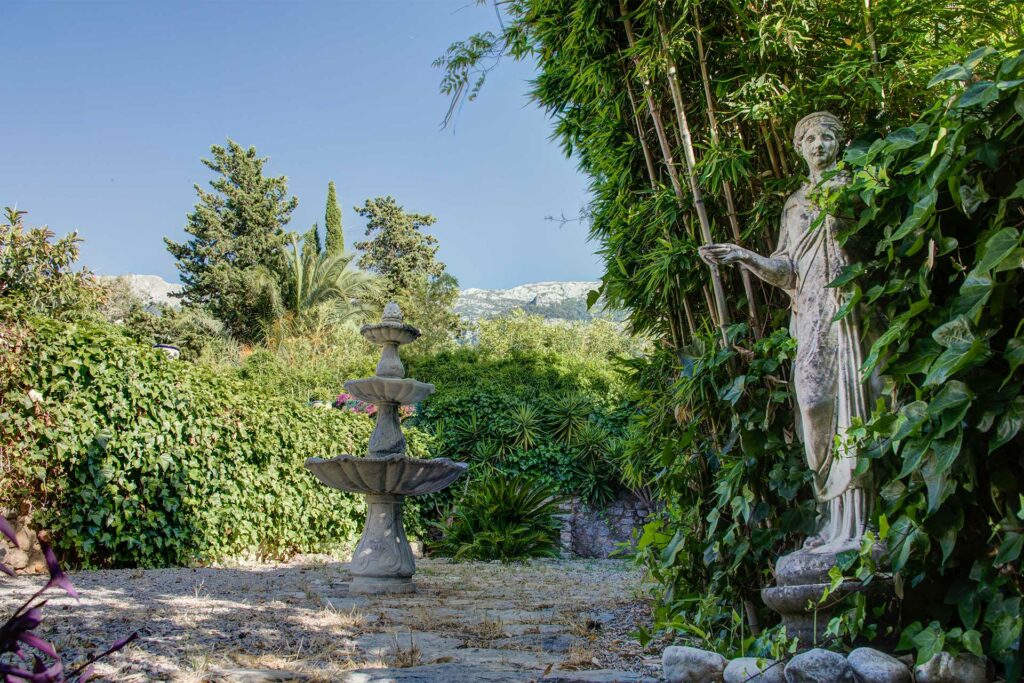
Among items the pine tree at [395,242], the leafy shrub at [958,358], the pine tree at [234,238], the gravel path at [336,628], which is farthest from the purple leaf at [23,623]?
the pine tree at [395,242]

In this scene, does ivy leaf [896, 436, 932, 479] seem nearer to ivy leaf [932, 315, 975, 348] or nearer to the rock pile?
ivy leaf [932, 315, 975, 348]

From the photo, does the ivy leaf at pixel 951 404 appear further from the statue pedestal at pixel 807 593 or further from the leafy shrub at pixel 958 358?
the statue pedestal at pixel 807 593

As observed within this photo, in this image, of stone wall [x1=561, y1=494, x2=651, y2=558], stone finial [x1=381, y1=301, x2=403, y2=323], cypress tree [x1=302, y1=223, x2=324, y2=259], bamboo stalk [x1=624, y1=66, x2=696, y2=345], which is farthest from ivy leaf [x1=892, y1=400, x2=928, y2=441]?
cypress tree [x1=302, y1=223, x2=324, y2=259]

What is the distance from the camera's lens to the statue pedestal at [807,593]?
2.34m

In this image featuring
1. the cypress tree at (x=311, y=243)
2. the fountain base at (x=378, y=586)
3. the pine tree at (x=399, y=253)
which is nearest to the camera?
the fountain base at (x=378, y=586)

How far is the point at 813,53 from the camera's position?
3242mm

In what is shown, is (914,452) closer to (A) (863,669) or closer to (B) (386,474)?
(A) (863,669)

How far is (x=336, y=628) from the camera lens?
3803mm

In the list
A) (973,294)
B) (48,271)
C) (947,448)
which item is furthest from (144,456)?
(48,271)

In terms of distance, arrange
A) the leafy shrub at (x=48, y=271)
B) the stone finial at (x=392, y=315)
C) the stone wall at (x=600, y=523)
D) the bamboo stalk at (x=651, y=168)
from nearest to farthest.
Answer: the bamboo stalk at (x=651, y=168), the stone finial at (x=392, y=315), the stone wall at (x=600, y=523), the leafy shrub at (x=48, y=271)

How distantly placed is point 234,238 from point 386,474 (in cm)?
2356

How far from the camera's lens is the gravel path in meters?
2.71

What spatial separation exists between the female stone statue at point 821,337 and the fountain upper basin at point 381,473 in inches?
142

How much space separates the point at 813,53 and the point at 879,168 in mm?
1286
